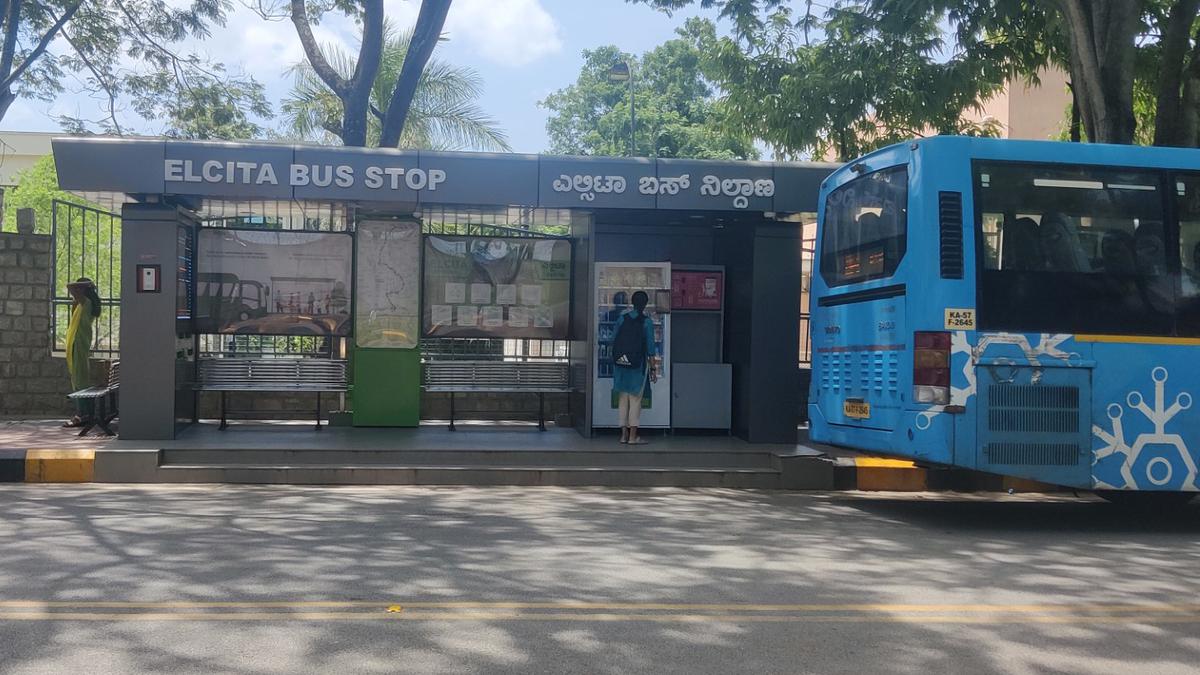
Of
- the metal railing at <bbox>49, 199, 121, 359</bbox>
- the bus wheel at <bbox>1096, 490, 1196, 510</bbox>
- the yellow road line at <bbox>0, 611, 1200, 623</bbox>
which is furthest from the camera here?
the metal railing at <bbox>49, 199, 121, 359</bbox>

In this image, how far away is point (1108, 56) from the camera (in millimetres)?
12195

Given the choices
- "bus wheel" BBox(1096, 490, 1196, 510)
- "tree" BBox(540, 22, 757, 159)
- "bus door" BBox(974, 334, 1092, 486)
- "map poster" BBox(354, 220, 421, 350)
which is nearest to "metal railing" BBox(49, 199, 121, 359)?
"map poster" BBox(354, 220, 421, 350)

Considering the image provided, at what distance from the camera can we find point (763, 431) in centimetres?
1258

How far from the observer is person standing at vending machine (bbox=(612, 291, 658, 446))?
39.4 feet

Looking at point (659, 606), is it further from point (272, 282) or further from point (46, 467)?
point (272, 282)

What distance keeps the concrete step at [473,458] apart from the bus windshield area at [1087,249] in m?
3.82

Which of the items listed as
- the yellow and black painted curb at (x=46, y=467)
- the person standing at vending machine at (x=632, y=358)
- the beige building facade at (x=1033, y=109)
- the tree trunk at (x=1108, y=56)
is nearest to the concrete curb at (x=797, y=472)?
the yellow and black painted curb at (x=46, y=467)

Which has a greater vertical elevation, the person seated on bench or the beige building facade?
the beige building facade

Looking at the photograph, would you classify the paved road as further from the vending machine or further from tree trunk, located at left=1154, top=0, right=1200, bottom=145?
tree trunk, located at left=1154, top=0, right=1200, bottom=145

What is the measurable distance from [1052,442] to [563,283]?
265 inches

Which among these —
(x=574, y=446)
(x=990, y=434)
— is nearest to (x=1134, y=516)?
(x=990, y=434)

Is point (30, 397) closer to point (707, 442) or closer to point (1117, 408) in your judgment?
point (707, 442)

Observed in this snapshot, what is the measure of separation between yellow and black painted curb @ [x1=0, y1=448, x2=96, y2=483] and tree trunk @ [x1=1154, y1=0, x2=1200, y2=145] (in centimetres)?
1277

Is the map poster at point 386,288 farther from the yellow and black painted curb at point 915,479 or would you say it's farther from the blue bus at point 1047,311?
the blue bus at point 1047,311
